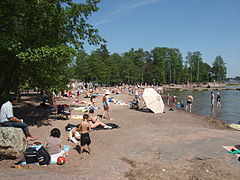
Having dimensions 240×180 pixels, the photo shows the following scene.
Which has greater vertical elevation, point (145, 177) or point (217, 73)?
point (217, 73)

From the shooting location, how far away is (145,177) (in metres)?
5.15

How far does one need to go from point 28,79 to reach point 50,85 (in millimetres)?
1261

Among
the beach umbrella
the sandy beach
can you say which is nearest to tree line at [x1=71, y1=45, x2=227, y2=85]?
the beach umbrella

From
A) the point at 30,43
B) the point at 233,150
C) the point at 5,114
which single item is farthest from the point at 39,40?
the point at 233,150

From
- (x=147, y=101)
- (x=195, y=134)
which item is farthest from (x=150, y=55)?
(x=195, y=134)

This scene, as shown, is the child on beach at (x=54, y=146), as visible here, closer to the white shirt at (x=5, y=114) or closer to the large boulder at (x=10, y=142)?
the large boulder at (x=10, y=142)

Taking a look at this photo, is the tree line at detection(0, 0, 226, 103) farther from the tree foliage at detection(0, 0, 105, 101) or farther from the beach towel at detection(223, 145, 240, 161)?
the beach towel at detection(223, 145, 240, 161)

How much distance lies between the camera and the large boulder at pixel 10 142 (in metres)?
5.47

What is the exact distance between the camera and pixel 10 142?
5508 millimetres

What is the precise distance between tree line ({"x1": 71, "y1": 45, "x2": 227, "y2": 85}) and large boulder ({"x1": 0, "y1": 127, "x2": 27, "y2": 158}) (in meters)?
50.7

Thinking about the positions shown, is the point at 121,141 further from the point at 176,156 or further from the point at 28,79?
the point at 28,79

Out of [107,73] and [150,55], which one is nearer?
[107,73]

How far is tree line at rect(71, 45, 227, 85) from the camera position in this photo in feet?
210

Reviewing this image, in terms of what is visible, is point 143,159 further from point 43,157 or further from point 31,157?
point 31,157
